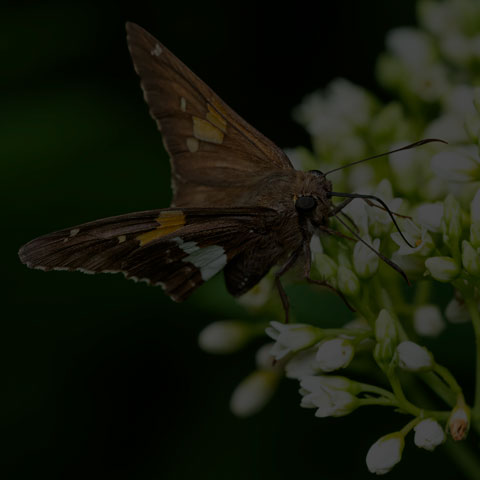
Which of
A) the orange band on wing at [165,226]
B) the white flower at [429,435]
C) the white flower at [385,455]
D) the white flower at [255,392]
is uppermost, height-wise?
the orange band on wing at [165,226]

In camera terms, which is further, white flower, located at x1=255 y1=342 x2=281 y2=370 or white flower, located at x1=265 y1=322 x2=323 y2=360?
white flower, located at x1=255 y1=342 x2=281 y2=370

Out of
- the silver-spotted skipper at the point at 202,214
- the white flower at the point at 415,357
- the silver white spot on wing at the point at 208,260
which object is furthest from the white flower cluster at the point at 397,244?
the silver white spot on wing at the point at 208,260

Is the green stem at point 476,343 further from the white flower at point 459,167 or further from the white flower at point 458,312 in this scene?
the white flower at point 459,167

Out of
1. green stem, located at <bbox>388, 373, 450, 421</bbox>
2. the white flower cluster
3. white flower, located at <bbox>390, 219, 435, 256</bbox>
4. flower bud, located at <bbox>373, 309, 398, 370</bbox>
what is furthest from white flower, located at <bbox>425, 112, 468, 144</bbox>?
green stem, located at <bbox>388, 373, 450, 421</bbox>

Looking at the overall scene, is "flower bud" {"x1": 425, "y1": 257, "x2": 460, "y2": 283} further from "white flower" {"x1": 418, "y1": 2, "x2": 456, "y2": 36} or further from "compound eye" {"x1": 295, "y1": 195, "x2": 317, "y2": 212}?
"white flower" {"x1": 418, "y1": 2, "x2": 456, "y2": 36}

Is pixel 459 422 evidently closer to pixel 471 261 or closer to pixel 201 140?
pixel 471 261

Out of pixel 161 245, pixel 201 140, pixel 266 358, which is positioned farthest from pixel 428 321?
pixel 201 140
